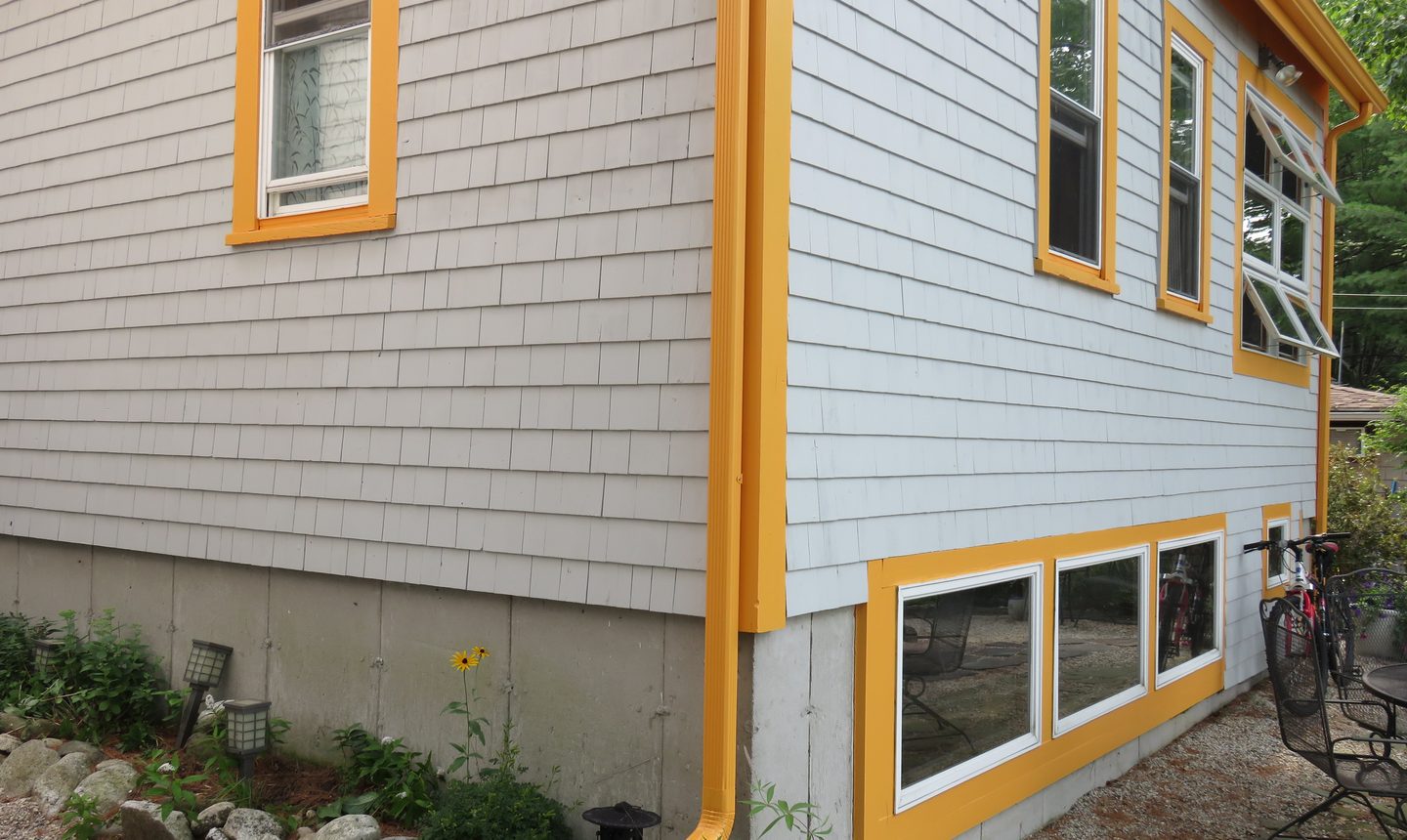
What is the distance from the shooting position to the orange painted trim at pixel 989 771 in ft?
13.9

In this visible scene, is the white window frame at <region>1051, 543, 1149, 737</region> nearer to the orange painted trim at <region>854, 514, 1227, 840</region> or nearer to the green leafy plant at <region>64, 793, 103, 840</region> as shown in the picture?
the orange painted trim at <region>854, 514, 1227, 840</region>

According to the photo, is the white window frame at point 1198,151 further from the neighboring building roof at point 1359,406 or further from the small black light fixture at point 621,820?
the neighboring building roof at point 1359,406

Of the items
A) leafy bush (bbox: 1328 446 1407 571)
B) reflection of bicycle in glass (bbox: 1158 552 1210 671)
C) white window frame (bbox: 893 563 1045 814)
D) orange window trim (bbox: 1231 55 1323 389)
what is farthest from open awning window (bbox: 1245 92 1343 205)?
white window frame (bbox: 893 563 1045 814)

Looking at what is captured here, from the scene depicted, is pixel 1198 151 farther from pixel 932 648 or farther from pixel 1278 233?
pixel 932 648

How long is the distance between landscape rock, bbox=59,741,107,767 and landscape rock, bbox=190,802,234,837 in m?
1.08

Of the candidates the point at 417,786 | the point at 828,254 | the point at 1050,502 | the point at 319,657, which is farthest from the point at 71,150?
the point at 1050,502

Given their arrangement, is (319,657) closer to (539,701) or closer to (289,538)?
(289,538)

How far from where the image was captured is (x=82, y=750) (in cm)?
520

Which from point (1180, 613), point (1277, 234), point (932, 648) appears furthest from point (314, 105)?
point (1277, 234)

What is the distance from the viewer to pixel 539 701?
4.27 m

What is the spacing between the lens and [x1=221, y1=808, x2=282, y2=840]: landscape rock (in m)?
4.27

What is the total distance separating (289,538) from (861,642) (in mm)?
2643

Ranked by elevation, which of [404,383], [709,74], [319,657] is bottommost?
[319,657]

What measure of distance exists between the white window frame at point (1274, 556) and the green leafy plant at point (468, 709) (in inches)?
273
